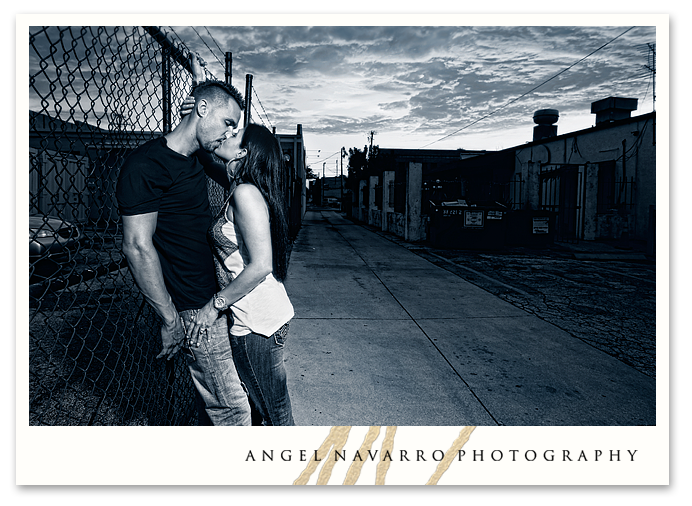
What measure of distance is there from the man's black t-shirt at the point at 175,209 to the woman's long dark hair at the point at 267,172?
0.75ft

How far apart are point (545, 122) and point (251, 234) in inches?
1158

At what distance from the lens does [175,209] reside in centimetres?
191

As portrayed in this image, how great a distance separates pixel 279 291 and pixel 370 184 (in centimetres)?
2475

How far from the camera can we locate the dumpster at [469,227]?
1423cm

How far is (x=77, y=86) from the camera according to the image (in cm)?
201

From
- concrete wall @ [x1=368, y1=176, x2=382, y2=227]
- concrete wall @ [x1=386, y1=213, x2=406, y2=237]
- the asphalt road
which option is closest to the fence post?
the asphalt road

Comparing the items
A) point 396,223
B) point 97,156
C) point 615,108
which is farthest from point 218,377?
point 615,108

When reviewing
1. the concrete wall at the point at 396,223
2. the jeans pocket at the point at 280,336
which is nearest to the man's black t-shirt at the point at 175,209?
the jeans pocket at the point at 280,336

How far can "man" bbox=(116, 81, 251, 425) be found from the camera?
1.73 meters

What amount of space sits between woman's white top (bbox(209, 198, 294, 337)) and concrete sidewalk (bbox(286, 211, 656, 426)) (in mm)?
1373
